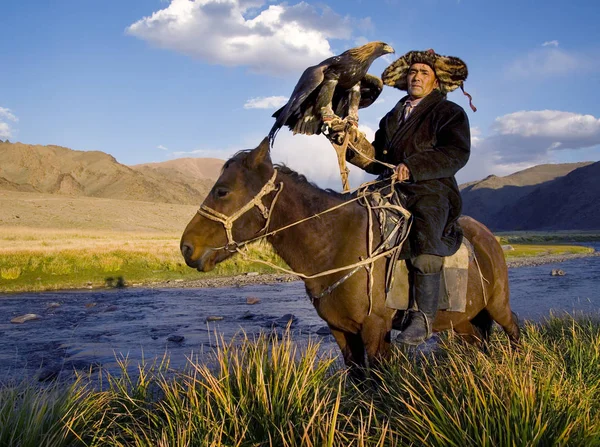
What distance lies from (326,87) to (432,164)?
1.42 meters

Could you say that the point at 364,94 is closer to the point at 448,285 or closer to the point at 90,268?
the point at 448,285

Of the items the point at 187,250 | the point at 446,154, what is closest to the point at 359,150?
the point at 446,154

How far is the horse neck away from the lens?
5.30m

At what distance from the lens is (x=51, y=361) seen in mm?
11289

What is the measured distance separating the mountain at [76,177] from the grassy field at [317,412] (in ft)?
511

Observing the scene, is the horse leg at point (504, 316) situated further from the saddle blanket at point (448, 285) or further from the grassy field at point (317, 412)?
the grassy field at point (317, 412)

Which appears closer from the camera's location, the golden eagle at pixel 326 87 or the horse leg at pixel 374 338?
the horse leg at pixel 374 338

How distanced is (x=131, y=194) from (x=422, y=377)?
16205cm

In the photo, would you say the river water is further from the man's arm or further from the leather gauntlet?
the man's arm

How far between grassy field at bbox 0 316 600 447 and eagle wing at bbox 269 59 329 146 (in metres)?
2.22

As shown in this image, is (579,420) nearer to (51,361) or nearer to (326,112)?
(326,112)

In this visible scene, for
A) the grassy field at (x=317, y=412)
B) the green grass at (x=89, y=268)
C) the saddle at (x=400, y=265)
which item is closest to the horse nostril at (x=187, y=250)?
the grassy field at (x=317, y=412)

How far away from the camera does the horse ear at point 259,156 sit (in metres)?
5.20

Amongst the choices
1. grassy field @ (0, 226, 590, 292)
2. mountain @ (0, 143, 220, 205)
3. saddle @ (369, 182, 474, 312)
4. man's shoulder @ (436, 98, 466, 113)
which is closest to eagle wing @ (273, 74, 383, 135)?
man's shoulder @ (436, 98, 466, 113)
